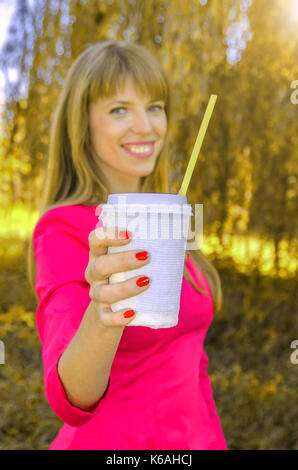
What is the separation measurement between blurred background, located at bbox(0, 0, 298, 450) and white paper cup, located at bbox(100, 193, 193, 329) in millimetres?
2454

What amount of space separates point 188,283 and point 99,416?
16.2 inches

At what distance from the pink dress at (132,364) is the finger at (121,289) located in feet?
0.79

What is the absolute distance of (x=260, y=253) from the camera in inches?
181

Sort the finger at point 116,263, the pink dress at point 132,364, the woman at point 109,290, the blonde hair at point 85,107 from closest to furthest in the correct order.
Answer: the finger at point 116,263 < the woman at point 109,290 < the pink dress at point 132,364 < the blonde hair at point 85,107

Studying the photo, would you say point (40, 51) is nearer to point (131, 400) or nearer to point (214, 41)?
point (214, 41)

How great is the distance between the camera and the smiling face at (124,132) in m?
1.48

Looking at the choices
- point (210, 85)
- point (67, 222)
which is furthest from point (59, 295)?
point (210, 85)

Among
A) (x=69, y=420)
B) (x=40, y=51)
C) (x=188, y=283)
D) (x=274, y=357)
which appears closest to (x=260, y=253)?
(x=274, y=357)

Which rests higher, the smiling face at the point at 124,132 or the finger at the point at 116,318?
the smiling face at the point at 124,132

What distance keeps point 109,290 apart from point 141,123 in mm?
745

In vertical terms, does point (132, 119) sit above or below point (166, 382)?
above

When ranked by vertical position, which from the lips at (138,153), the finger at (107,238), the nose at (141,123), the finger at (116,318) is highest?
the nose at (141,123)

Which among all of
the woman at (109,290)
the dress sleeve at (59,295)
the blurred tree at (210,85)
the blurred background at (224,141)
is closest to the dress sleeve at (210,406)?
the woman at (109,290)

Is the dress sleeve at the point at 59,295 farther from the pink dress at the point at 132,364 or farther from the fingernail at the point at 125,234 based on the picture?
the fingernail at the point at 125,234
